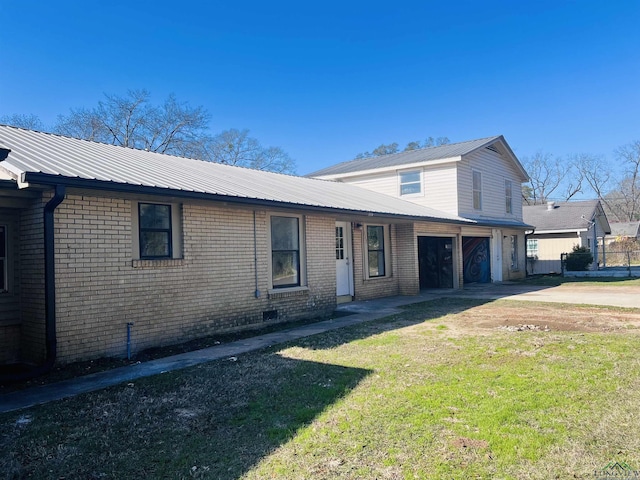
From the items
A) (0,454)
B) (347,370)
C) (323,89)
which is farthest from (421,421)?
(323,89)

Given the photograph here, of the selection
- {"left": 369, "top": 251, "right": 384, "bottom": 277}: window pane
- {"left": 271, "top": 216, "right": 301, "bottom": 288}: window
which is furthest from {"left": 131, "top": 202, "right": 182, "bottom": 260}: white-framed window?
{"left": 369, "top": 251, "right": 384, "bottom": 277}: window pane

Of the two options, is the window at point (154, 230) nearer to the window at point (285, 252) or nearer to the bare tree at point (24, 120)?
the window at point (285, 252)

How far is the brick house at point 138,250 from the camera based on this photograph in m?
6.66

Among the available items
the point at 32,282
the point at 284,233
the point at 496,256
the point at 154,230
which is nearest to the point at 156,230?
the point at 154,230

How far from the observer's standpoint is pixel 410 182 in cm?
1980

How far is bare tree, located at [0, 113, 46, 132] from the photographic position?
29562 mm

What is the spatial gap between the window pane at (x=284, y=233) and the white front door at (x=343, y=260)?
9.76 feet

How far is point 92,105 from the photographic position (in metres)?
32.1

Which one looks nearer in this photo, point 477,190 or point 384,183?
point 477,190

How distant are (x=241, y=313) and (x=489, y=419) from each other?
6.06 metres

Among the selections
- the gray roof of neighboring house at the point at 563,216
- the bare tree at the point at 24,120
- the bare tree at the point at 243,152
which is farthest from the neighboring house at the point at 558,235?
the bare tree at the point at 24,120

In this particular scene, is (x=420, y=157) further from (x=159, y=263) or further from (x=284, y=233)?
(x=159, y=263)

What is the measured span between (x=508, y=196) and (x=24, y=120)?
29814 millimetres

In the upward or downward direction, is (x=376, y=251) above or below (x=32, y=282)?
above
